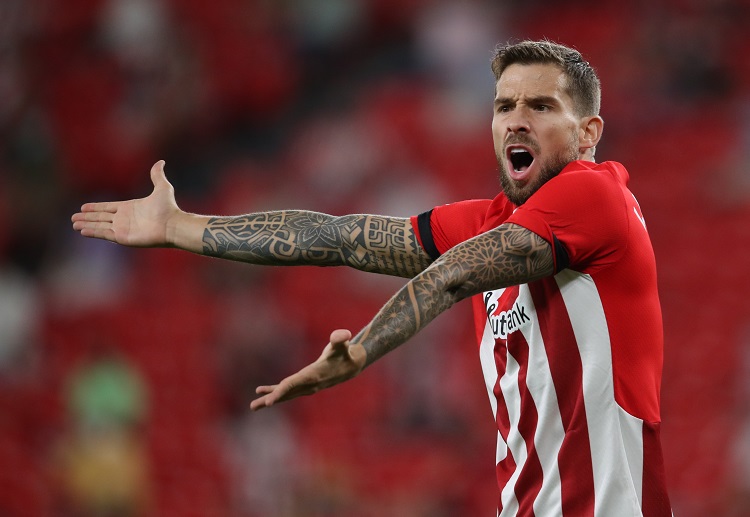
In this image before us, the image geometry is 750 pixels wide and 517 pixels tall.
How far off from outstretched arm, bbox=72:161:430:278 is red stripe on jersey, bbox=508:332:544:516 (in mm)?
570

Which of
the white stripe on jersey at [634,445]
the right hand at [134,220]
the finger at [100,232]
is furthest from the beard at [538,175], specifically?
the finger at [100,232]

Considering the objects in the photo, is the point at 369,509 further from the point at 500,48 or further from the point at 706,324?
the point at 500,48

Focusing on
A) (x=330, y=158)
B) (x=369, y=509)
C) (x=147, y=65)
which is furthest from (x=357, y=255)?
(x=147, y=65)

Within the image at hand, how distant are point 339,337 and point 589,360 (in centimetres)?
82

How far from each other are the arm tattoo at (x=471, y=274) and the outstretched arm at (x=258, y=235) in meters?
0.68

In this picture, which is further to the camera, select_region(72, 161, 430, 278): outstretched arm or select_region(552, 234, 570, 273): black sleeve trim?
select_region(72, 161, 430, 278): outstretched arm

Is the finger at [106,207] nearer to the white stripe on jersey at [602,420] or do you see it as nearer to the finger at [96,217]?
the finger at [96,217]

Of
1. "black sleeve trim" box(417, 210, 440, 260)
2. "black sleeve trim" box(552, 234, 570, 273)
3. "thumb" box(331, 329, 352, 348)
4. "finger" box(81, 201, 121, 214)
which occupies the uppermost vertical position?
"finger" box(81, 201, 121, 214)

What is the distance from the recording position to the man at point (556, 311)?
9.76ft

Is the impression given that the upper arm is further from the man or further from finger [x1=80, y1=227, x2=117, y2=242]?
finger [x1=80, y1=227, x2=117, y2=242]

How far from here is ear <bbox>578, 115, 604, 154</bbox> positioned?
3.41 m

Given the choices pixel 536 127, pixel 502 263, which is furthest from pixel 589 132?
pixel 502 263

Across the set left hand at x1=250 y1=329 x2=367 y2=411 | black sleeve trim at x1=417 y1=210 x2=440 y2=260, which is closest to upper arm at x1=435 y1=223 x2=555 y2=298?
left hand at x1=250 y1=329 x2=367 y2=411

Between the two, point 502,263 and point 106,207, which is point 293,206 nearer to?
point 106,207
